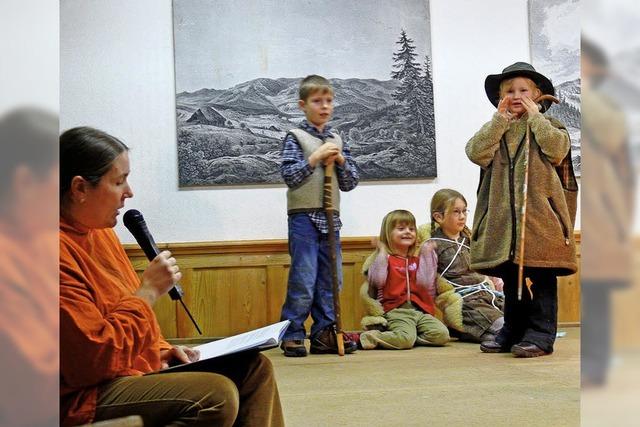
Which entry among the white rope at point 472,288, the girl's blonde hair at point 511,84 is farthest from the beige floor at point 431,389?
the girl's blonde hair at point 511,84

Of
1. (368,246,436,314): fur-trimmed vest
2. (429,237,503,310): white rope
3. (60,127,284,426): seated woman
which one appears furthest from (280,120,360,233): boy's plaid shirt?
(60,127,284,426): seated woman

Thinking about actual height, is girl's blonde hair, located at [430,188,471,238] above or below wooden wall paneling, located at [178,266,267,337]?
above

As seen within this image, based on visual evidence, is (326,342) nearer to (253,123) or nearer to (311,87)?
(311,87)

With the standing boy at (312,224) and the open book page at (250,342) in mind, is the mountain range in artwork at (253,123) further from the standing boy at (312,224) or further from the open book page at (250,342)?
the open book page at (250,342)

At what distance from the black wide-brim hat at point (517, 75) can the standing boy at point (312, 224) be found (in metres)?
0.66

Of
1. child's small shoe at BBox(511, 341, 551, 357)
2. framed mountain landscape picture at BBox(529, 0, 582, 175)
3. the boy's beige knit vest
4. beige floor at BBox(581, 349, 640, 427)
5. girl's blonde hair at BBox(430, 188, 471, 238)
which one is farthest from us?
framed mountain landscape picture at BBox(529, 0, 582, 175)

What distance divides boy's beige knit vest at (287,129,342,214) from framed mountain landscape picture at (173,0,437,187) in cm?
76

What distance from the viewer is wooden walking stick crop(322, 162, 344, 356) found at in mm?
3305

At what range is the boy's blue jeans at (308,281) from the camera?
133 inches

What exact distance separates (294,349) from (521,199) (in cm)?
109

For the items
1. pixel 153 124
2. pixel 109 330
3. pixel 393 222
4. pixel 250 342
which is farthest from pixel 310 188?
pixel 109 330

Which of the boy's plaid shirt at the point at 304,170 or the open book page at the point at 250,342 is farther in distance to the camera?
the boy's plaid shirt at the point at 304,170

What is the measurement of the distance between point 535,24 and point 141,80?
2132 mm

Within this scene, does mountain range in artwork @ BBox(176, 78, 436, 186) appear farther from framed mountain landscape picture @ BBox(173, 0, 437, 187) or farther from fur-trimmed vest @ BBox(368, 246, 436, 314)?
fur-trimmed vest @ BBox(368, 246, 436, 314)
